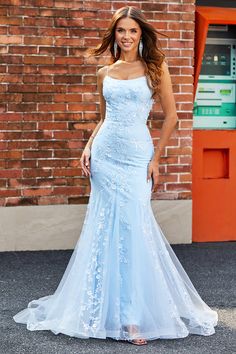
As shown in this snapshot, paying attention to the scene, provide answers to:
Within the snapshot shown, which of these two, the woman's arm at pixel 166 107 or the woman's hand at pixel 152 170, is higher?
the woman's arm at pixel 166 107

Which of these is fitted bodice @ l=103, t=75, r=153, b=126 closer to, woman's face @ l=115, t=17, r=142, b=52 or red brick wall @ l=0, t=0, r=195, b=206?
woman's face @ l=115, t=17, r=142, b=52

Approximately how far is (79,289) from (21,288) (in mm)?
1170

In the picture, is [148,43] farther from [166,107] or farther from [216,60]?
[216,60]

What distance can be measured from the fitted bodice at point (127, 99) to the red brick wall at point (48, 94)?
8.22 ft

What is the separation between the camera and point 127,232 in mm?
4766

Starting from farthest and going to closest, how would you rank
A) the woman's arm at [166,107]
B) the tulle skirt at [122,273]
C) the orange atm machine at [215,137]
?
the orange atm machine at [215,137]
the woman's arm at [166,107]
the tulle skirt at [122,273]

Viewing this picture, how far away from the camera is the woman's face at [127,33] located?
4.67 meters

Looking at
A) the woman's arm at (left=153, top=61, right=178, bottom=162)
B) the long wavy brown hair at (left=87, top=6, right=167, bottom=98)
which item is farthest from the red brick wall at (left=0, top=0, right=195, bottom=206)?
the woman's arm at (left=153, top=61, right=178, bottom=162)

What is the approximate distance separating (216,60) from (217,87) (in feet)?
0.89

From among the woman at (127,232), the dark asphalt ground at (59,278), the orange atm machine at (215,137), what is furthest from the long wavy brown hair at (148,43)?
the orange atm machine at (215,137)

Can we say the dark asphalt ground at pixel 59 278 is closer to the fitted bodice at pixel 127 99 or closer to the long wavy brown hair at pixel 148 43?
the fitted bodice at pixel 127 99

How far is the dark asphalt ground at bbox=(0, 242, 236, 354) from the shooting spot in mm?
4469

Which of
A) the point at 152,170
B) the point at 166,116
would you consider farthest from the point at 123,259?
the point at 166,116

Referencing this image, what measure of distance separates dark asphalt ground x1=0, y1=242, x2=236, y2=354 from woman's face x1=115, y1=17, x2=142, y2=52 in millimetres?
1756
